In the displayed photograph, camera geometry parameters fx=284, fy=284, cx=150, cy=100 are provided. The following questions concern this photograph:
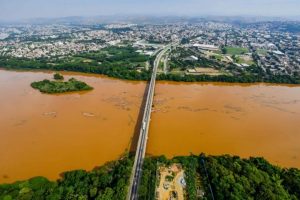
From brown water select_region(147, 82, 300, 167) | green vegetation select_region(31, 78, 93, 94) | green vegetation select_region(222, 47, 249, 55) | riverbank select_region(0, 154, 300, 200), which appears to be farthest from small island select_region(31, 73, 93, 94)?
green vegetation select_region(222, 47, 249, 55)

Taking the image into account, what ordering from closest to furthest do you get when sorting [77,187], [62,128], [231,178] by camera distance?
[77,187] → [231,178] → [62,128]

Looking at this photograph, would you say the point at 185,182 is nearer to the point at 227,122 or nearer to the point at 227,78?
the point at 227,122

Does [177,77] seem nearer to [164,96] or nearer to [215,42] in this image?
[164,96]

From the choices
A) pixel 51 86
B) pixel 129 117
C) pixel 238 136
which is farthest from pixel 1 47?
pixel 238 136

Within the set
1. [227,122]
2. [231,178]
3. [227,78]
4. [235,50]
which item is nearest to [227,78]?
[227,78]

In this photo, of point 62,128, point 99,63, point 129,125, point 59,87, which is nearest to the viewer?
point 62,128

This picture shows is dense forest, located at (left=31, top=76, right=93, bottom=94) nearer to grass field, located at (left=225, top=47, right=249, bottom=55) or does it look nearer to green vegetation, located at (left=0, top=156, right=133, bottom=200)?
green vegetation, located at (left=0, top=156, right=133, bottom=200)
